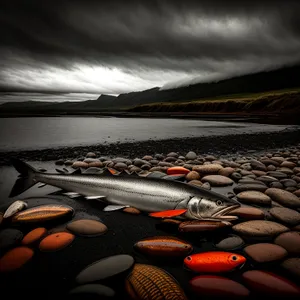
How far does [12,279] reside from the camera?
2.29 metres

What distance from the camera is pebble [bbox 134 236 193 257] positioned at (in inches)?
104

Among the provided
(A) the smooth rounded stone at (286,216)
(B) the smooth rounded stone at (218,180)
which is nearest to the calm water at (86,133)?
(B) the smooth rounded stone at (218,180)

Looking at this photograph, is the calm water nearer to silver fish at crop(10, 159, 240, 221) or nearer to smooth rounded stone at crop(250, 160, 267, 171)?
silver fish at crop(10, 159, 240, 221)

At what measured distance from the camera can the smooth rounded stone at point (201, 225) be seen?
307 centimetres

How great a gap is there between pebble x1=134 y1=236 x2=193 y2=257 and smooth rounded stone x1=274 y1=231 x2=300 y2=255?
1.18m

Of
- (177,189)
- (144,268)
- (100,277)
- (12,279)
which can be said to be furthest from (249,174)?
(12,279)

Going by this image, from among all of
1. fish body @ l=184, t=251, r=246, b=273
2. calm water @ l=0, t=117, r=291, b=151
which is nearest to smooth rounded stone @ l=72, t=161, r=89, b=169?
calm water @ l=0, t=117, r=291, b=151

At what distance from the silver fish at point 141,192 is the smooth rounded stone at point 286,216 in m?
0.78

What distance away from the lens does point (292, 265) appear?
8.05ft

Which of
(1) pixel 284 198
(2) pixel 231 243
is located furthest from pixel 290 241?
(1) pixel 284 198

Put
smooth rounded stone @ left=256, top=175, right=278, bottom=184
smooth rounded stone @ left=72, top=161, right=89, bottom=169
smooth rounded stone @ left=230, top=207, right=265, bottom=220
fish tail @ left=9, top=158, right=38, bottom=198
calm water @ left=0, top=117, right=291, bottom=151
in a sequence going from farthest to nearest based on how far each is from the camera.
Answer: calm water @ left=0, top=117, right=291, bottom=151, smooth rounded stone @ left=72, top=161, right=89, bottom=169, smooth rounded stone @ left=256, top=175, right=278, bottom=184, fish tail @ left=9, top=158, right=38, bottom=198, smooth rounded stone @ left=230, top=207, right=265, bottom=220

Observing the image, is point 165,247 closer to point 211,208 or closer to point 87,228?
point 211,208

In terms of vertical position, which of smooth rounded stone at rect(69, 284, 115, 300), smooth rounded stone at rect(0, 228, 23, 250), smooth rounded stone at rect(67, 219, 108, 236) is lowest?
smooth rounded stone at rect(69, 284, 115, 300)

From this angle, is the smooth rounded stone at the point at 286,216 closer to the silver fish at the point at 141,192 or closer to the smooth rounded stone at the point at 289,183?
the silver fish at the point at 141,192
